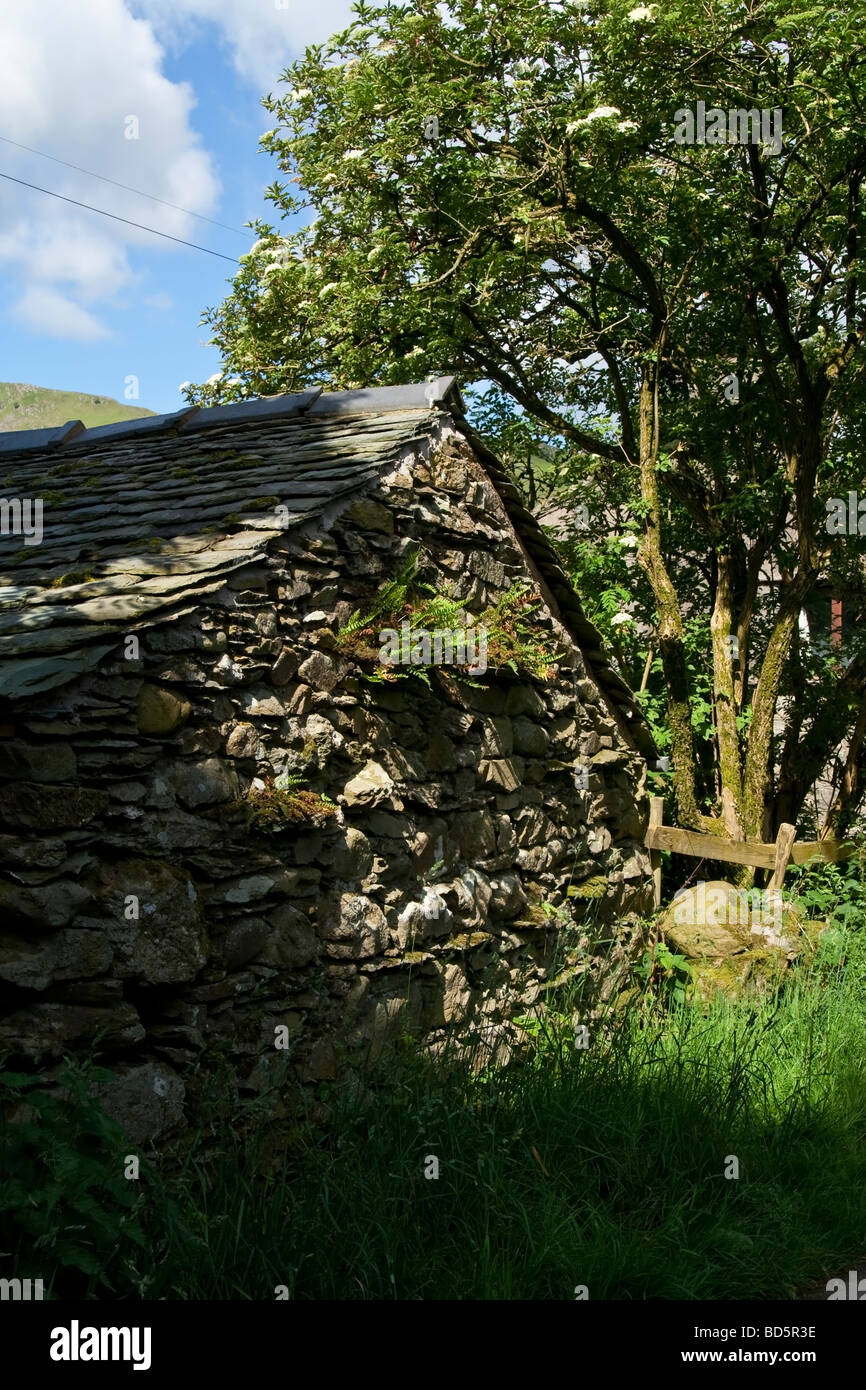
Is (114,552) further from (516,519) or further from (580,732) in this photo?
(580,732)

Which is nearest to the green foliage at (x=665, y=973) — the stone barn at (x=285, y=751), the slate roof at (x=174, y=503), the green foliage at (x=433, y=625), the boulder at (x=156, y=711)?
the stone barn at (x=285, y=751)

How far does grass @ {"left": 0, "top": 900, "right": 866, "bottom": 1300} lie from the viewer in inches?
124

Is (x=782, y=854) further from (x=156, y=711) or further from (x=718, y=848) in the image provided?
(x=156, y=711)

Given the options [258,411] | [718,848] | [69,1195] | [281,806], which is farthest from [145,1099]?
[718,848]

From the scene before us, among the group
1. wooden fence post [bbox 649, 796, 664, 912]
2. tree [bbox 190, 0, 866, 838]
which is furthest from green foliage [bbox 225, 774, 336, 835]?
tree [bbox 190, 0, 866, 838]

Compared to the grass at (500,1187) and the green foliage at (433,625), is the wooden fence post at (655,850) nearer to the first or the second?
the green foliage at (433,625)

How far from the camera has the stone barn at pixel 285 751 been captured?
151 inches

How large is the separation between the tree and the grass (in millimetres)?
4923

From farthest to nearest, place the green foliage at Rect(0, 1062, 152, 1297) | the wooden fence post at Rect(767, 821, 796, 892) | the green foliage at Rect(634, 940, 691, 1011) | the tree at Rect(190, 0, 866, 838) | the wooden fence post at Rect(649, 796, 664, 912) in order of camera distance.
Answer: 1. the tree at Rect(190, 0, 866, 838)
2. the wooden fence post at Rect(767, 821, 796, 892)
3. the wooden fence post at Rect(649, 796, 664, 912)
4. the green foliage at Rect(634, 940, 691, 1011)
5. the green foliage at Rect(0, 1062, 152, 1297)

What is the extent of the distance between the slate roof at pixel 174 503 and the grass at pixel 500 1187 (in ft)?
5.48

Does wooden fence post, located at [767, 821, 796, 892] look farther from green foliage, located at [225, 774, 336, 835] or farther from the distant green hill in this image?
the distant green hill

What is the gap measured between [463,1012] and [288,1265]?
8.20ft

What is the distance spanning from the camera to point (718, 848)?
834 cm
